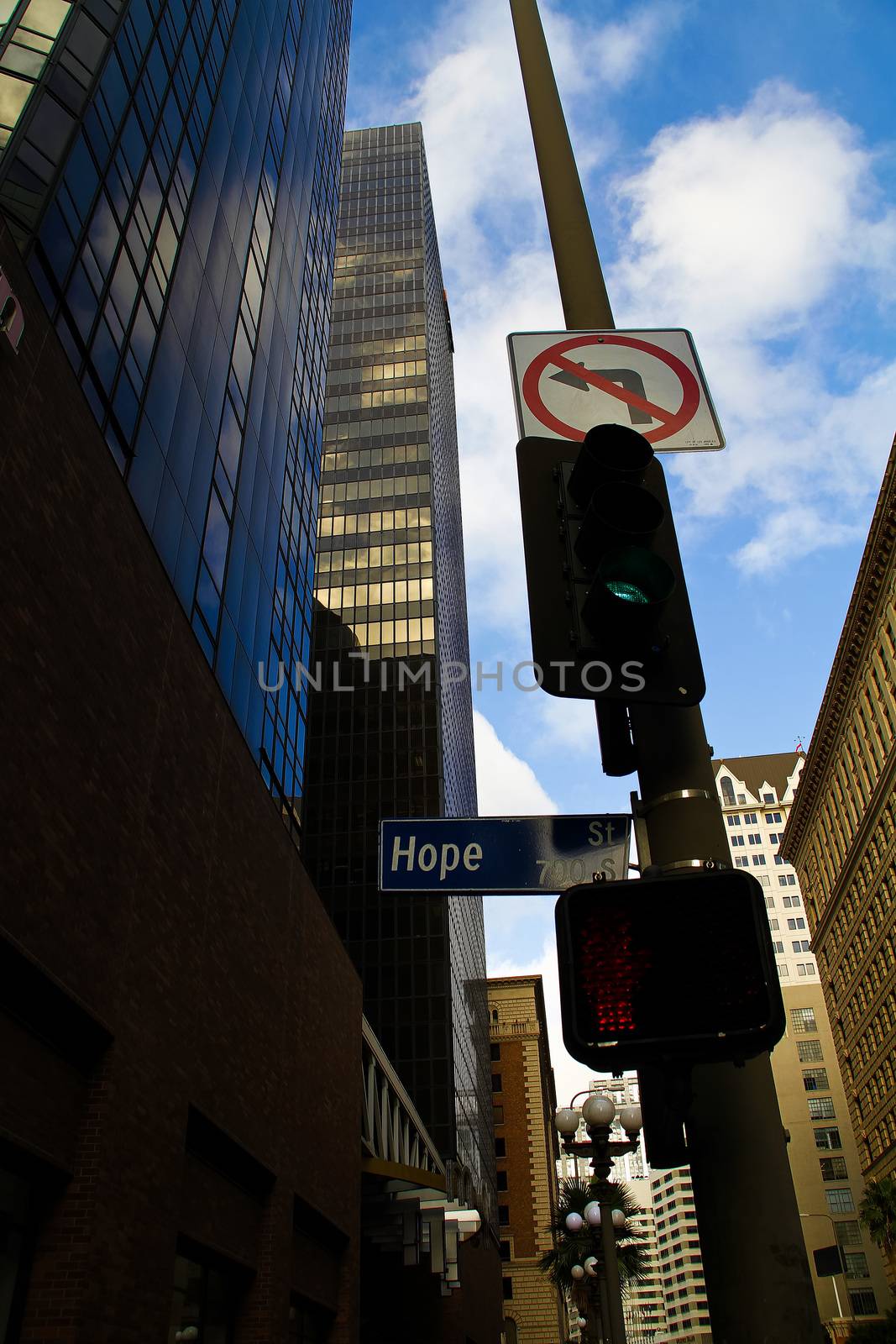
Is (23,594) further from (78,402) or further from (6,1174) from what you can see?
(6,1174)

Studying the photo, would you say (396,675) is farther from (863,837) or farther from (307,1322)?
(307,1322)

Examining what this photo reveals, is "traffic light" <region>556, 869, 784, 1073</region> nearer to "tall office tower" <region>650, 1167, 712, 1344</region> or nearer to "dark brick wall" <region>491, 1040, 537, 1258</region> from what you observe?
"dark brick wall" <region>491, 1040, 537, 1258</region>

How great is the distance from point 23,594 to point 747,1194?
961 centimetres

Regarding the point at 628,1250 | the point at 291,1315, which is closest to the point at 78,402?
the point at 291,1315

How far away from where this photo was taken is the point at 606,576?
319 cm

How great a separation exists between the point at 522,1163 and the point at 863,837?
48.4m

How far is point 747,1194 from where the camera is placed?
268 centimetres

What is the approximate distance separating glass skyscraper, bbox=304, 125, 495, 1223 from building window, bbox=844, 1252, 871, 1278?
3813cm

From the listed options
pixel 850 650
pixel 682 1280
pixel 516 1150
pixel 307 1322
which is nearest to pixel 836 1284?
pixel 516 1150

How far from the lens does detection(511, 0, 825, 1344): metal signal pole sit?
8.31 ft

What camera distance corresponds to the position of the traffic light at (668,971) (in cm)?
268

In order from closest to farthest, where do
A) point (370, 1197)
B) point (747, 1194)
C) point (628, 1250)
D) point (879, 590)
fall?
point (747, 1194), point (370, 1197), point (628, 1250), point (879, 590)

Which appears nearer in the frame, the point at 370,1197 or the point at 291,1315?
the point at 291,1315

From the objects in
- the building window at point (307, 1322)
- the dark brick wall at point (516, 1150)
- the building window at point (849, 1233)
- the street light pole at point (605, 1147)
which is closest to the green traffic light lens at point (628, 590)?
the street light pole at point (605, 1147)
